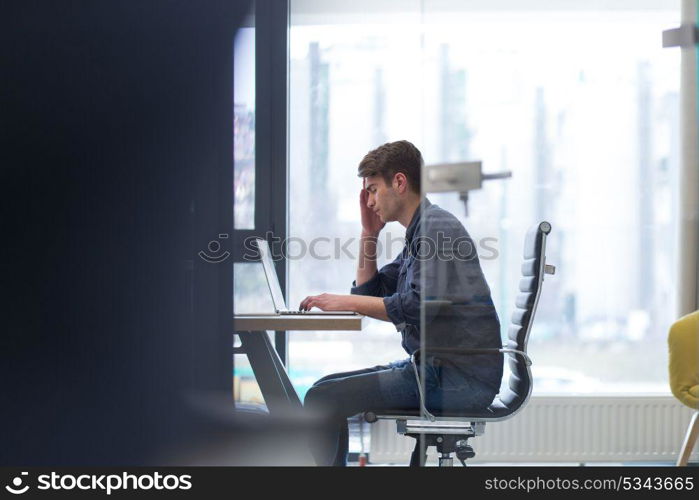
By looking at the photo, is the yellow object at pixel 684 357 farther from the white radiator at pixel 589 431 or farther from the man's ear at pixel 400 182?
the man's ear at pixel 400 182

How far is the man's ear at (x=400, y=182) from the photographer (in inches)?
81.0

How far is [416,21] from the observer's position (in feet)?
7.44

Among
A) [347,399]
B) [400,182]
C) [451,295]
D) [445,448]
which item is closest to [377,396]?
[347,399]

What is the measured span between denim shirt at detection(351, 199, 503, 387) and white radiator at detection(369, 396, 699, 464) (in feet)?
0.41

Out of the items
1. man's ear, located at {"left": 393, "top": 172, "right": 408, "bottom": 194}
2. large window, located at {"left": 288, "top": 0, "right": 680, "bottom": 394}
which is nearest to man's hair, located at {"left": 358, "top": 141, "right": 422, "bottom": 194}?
man's ear, located at {"left": 393, "top": 172, "right": 408, "bottom": 194}

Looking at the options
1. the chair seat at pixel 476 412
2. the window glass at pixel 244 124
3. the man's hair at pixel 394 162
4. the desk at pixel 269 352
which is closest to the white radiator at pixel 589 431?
the chair seat at pixel 476 412

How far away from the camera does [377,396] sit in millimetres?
1991

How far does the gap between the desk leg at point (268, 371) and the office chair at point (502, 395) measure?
0.28m

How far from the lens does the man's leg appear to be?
194cm

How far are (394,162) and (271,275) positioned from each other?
44 cm

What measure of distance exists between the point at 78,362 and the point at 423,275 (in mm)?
833

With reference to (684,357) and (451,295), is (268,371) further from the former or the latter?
(684,357)

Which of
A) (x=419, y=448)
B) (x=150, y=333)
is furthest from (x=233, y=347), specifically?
(x=419, y=448)

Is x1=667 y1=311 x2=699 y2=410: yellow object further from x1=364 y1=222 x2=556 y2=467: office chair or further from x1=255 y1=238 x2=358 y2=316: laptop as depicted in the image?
x1=255 y1=238 x2=358 y2=316: laptop
